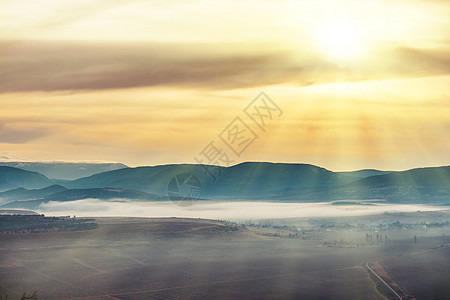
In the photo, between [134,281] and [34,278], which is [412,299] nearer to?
[134,281]

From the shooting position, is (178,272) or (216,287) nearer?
(216,287)

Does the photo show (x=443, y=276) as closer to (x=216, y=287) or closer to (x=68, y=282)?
(x=216, y=287)

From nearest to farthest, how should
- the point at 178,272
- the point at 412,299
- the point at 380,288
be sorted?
the point at 412,299 → the point at 380,288 → the point at 178,272

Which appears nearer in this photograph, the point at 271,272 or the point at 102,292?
the point at 102,292

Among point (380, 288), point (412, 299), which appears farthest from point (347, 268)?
point (412, 299)

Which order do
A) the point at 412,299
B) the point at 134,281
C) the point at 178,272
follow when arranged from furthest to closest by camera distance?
the point at 178,272 → the point at 134,281 → the point at 412,299

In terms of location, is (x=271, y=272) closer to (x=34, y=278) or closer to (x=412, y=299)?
(x=412, y=299)

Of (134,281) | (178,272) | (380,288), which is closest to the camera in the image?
(380,288)

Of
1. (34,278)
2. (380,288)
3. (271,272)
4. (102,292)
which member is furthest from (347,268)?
(34,278)

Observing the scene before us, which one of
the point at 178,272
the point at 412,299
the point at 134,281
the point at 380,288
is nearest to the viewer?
the point at 412,299
